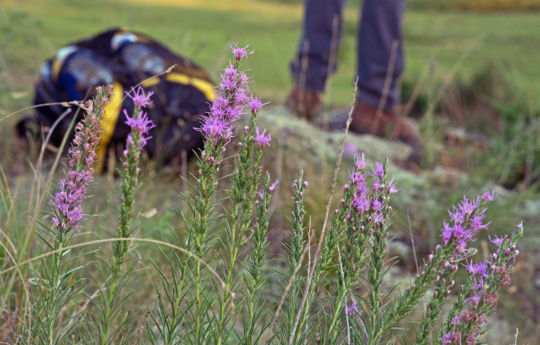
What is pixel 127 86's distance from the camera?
368cm

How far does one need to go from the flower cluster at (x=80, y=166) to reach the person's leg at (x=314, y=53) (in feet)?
13.1

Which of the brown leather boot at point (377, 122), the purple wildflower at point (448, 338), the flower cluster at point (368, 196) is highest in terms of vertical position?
the flower cluster at point (368, 196)

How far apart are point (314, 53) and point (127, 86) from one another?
212 cm

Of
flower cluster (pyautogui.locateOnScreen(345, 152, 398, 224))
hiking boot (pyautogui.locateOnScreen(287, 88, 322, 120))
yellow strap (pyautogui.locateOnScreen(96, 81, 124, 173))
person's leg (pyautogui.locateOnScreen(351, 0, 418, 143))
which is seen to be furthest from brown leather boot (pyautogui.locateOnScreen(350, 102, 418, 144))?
flower cluster (pyautogui.locateOnScreen(345, 152, 398, 224))

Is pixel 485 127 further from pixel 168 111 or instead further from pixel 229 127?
pixel 229 127

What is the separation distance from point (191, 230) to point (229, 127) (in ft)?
0.68

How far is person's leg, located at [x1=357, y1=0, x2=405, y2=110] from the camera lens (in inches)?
195

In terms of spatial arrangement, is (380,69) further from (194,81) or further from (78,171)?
(78,171)

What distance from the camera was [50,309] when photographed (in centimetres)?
112

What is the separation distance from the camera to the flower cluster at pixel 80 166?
1049 mm

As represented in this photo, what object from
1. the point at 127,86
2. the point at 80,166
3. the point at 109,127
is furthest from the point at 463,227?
the point at 127,86

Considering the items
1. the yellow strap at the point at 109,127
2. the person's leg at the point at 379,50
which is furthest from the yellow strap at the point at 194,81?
the person's leg at the point at 379,50

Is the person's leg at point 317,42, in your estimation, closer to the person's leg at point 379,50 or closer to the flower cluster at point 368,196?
the person's leg at point 379,50

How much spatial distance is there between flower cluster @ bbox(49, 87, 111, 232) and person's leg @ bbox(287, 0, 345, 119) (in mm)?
3983
